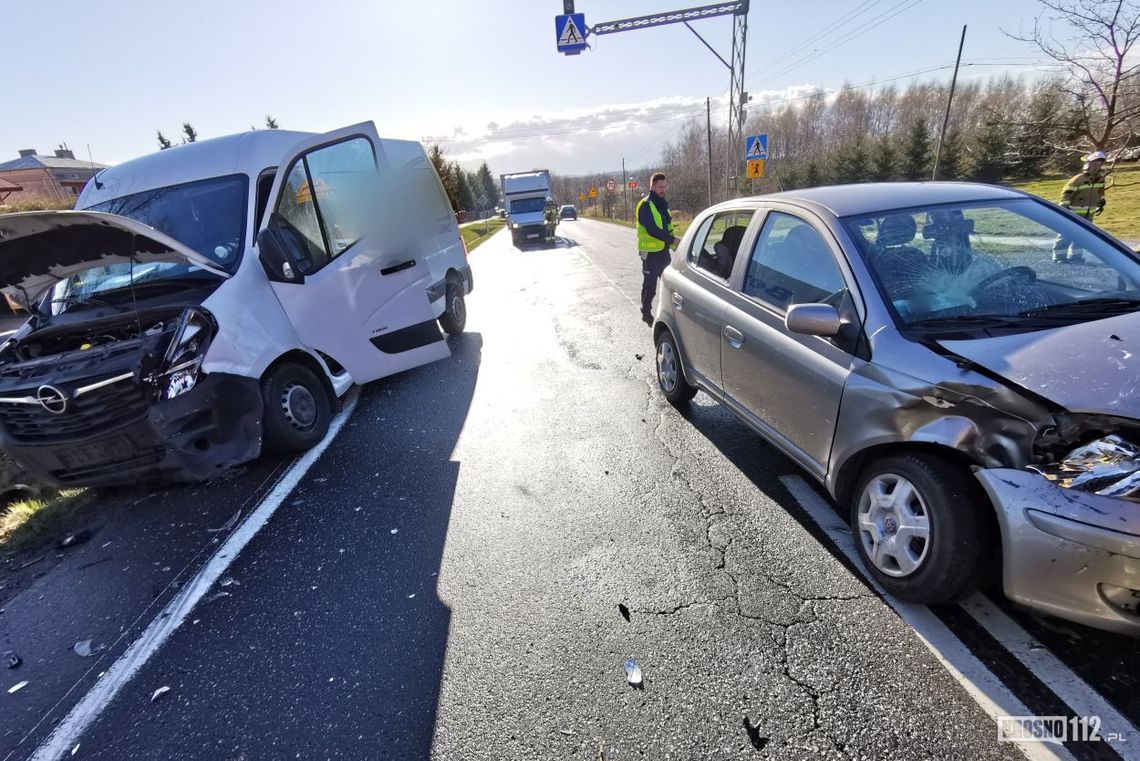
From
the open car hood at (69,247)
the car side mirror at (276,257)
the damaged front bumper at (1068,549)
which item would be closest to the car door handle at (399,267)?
the car side mirror at (276,257)

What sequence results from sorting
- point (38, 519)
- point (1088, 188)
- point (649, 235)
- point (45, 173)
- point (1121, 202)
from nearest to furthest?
1. point (38, 519)
2. point (1088, 188)
3. point (649, 235)
4. point (1121, 202)
5. point (45, 173)

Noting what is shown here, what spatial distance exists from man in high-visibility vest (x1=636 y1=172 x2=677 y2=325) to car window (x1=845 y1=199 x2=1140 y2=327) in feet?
14.7

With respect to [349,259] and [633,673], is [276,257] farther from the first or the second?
[633,673]

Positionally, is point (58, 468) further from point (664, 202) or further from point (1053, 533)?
point (664, 202)

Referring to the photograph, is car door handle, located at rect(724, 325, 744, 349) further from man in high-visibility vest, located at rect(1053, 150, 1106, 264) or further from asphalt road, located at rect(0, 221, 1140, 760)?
man in high-visibility vest, located at rect(1053, 150, 1106, 264)

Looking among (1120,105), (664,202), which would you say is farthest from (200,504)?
(1120,105)

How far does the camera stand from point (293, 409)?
4359 mm

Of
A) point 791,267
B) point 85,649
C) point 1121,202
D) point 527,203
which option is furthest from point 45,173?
point 1121,202

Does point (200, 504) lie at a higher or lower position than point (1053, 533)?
lower

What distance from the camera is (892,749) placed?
1.79 metres

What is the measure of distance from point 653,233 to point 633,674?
6.15 metres

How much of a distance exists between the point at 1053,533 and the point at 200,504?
485 centimetres

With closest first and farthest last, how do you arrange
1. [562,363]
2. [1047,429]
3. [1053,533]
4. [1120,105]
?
[1053,533], [1047,429], [562,363], [1120,105]

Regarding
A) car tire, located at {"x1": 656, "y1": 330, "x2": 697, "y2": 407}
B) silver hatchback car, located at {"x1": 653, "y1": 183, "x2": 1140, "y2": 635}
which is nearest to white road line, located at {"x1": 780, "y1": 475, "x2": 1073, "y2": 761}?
silver hatchback car, located at {"x1": 653, "y1": 183, "x2": 1140, "y2": 635}
